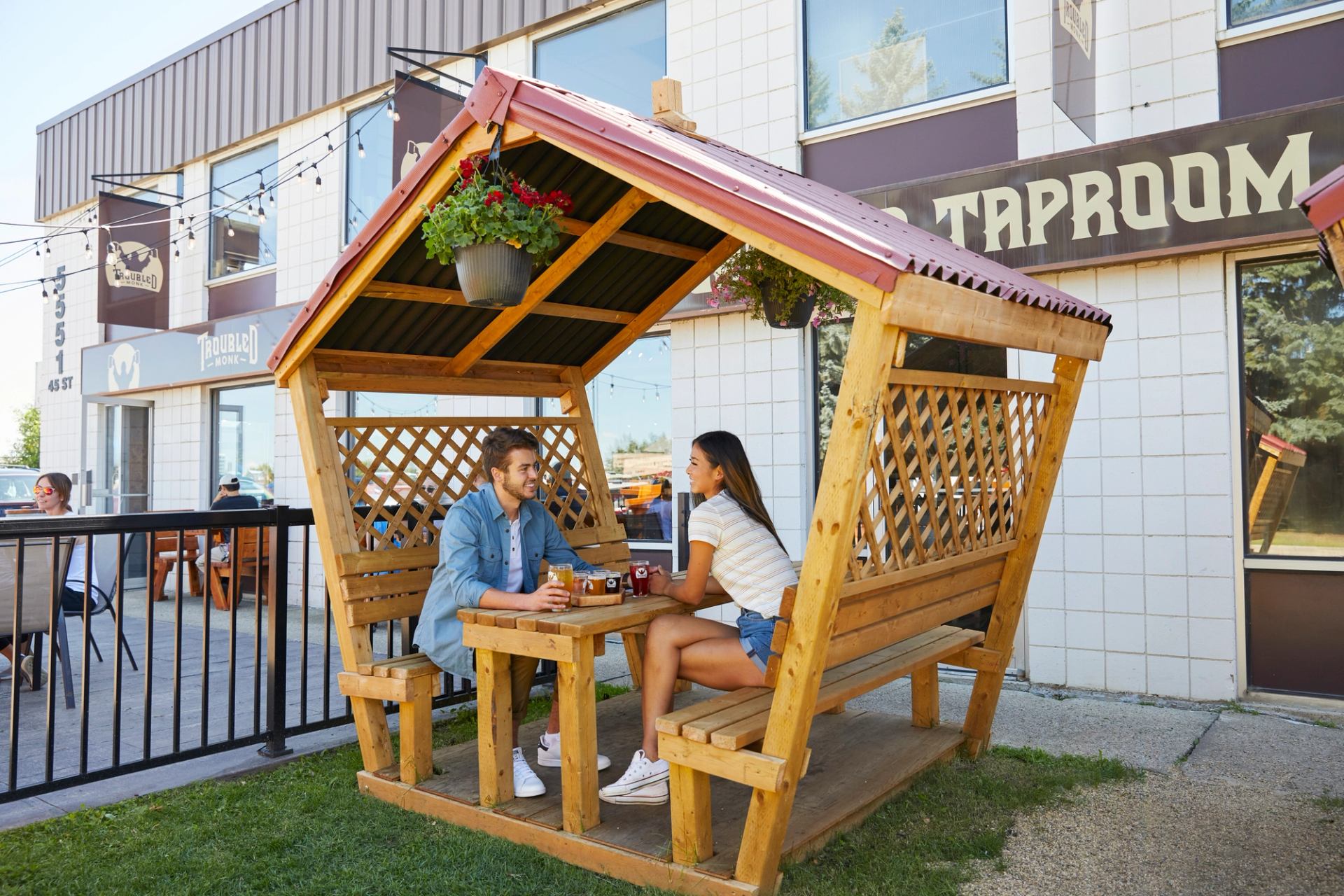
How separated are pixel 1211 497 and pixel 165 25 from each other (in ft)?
58.4

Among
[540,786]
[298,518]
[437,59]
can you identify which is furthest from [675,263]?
[437,59]

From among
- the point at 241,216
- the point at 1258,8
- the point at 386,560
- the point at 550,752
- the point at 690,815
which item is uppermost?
the point at 241,216

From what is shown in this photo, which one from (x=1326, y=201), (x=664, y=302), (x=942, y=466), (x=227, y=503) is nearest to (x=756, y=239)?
(x=942, y=466)

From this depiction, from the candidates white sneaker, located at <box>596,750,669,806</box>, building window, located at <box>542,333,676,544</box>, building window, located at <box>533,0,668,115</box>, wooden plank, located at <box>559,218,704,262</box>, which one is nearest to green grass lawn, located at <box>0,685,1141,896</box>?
white sneaker, located at <box>596,750,669,806</box>

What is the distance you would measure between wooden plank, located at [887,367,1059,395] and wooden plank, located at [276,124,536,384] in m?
1.52

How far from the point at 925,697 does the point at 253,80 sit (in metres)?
10.6

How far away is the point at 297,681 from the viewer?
257 inches

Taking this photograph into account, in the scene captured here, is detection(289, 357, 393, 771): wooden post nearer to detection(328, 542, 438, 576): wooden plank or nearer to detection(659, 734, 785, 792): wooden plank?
detection(328, 542, 438, 576): wooden plank

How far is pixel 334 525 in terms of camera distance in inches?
162

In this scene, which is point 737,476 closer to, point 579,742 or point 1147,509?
point 579,742

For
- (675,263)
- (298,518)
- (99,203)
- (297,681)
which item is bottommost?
(297,681)

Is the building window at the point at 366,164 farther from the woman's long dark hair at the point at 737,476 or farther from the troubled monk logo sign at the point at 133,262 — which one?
the woman's long dark hair at the point at 737,476

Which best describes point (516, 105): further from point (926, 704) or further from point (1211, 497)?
point (1211, 497)

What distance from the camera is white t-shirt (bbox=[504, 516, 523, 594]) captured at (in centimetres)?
422
